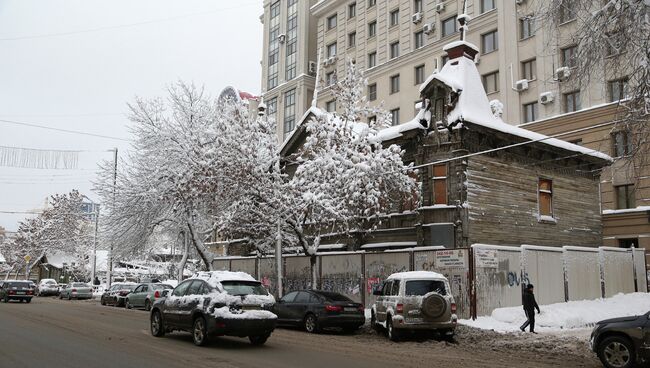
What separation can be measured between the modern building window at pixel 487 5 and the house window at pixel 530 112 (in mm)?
8833

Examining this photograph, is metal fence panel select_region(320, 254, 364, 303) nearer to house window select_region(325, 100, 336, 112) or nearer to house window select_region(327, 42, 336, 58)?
house window select_region(325, 100, 336, 112)

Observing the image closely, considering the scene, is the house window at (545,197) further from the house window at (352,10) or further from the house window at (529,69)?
the house window at (352,10)

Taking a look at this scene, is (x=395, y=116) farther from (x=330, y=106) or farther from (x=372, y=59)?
(x=330, y=106)

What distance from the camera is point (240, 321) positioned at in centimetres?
1298

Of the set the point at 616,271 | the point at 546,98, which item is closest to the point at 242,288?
the point at 616,271

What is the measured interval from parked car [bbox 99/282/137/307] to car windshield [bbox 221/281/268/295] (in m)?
21.6

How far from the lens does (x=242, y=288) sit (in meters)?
13.8

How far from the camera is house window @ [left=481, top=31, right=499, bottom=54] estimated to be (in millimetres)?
44031

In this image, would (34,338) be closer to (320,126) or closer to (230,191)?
(230,191)

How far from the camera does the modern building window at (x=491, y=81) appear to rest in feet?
143

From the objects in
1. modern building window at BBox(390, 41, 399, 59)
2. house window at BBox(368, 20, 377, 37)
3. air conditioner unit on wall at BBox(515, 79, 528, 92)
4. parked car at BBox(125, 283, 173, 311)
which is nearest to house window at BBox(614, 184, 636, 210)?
air conditioner unit on wall at BBox(515, 79, 528, 92)

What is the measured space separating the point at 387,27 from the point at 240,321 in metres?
45.0

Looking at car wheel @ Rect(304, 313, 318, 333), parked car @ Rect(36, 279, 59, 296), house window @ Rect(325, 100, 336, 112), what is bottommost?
parked car @ Rect(36, 279, 59, 296)

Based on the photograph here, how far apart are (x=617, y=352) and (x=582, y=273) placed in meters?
13.1
